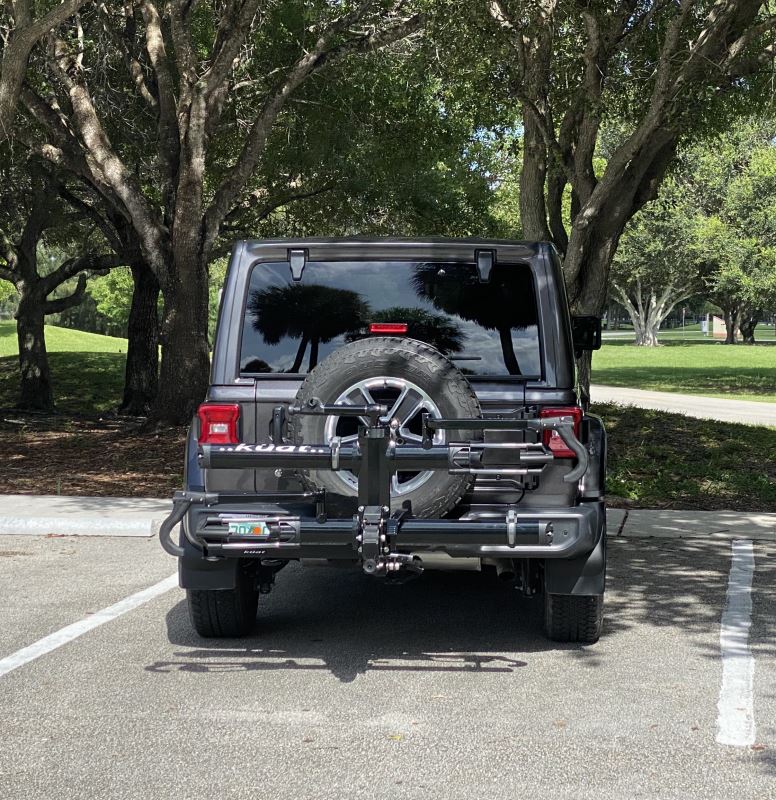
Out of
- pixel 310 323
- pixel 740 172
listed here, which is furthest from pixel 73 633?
pixel 740 172

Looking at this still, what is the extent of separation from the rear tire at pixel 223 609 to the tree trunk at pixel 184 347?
9.88 metres

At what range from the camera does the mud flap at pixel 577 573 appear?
5.64 meters

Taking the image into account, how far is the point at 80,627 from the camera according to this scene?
21.0ft

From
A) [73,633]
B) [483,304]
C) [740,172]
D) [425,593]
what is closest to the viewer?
[483,304]

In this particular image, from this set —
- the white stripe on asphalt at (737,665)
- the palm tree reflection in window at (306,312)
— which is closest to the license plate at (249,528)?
the palm tree reflection in window at (306,312)

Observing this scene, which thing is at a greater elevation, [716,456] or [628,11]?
[628,11]

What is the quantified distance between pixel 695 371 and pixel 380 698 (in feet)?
114

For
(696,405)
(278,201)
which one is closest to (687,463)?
(696,405)

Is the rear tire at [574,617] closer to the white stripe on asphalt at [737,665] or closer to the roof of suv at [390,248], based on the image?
the white stripe on asphalt at [737,665]

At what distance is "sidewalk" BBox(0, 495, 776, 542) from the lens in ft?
31.8

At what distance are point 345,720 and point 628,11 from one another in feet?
35.9

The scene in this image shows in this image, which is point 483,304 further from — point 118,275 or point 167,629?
point 118,275

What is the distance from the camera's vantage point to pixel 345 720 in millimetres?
4727

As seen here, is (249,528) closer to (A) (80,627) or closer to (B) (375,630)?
(B) (375,630)
